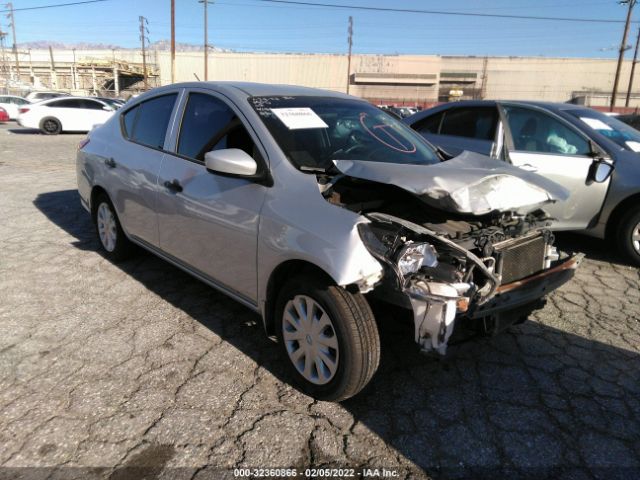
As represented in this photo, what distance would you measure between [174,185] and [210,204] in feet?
1.52

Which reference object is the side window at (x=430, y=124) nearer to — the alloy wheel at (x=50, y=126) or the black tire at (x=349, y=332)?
the black tire at (x=349, y=332)

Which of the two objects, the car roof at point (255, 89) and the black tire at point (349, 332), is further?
the car roof at point (255, 89)

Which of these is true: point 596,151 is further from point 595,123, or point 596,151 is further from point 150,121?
point 150,121

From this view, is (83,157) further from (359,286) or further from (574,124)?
(574,124)

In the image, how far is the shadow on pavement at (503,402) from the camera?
7.30 ft

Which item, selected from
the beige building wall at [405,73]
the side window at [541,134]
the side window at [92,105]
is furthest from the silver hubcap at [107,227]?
the beige building wall at [405,73]

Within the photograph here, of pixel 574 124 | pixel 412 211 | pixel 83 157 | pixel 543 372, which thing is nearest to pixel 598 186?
pixel 574 124

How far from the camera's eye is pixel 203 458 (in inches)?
86.6

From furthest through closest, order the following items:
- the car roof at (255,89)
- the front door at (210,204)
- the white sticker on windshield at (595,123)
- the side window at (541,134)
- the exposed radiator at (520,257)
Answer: the white sticker on windshield at (595,123)
the side window at (541,134)
the car roof at (255,89)
the front door at (210,204)
the exposed radiator at (520,257)

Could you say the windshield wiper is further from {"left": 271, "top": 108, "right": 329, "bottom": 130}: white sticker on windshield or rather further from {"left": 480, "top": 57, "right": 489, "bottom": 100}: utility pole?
{"left": 480, "top": 57, "right": 489, "bottom": 100}: utility pole

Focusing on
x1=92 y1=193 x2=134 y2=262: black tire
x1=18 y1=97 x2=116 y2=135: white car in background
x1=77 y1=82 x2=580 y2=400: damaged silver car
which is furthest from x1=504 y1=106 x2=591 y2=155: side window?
x1=18 y1=97 x2=116 y2=135: white car in background

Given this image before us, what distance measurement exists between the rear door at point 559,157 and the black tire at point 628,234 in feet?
0.87

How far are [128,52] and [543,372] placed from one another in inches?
3477

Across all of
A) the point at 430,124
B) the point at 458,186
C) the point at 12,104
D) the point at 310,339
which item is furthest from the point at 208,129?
the point at 12,104
